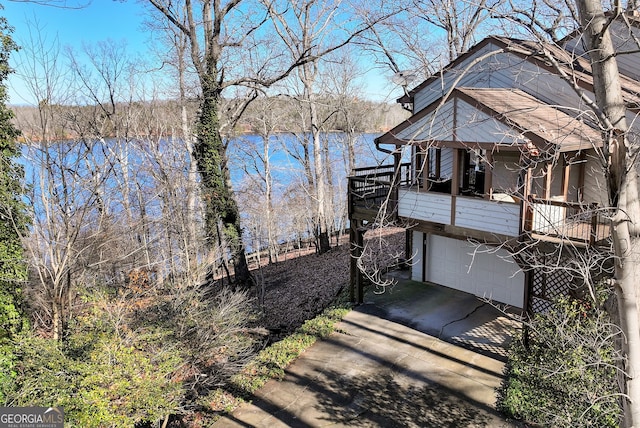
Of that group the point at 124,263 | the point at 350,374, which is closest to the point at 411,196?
the point at 350,374

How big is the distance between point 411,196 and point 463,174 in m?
2.43

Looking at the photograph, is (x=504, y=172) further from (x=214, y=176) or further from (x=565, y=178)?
(x=214, y=176)

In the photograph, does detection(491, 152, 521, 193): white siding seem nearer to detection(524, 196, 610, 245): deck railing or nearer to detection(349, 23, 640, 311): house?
detection(349, 23, 640, 311): house

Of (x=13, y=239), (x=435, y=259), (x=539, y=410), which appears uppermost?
(x=13, y=239)

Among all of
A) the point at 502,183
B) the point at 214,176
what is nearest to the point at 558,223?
the point at 502,183

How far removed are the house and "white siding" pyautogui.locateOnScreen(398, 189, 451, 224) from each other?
0.03 meters

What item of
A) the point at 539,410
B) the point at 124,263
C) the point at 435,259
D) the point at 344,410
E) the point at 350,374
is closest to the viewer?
the point at 539,410

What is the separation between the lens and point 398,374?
29.0ft

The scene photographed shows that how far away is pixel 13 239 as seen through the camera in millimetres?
9844

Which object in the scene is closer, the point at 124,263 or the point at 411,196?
the point at 411,196

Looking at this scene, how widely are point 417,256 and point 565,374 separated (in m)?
7.09

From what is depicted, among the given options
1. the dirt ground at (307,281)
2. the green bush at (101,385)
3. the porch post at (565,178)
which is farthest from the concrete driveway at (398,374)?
the porch post at (565,178)

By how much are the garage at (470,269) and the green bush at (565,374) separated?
2932mm

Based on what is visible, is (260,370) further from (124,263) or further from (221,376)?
(124,263)
